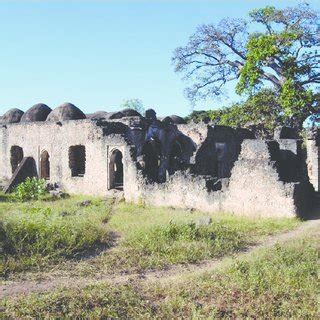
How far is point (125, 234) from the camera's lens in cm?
1064

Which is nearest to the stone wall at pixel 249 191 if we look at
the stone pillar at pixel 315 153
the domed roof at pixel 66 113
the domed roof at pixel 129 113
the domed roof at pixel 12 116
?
the stone pillar at pixel 315 153

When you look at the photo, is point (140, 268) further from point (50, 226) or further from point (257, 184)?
point (257, 184)

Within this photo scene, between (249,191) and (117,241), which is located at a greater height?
(249,191)

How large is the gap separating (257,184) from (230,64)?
1262 centimetres

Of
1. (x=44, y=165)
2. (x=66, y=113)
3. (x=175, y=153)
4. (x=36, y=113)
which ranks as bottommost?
(x=44, y=165)

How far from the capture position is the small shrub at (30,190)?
58.2 ft

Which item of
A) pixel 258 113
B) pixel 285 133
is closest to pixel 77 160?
pixel 258 113

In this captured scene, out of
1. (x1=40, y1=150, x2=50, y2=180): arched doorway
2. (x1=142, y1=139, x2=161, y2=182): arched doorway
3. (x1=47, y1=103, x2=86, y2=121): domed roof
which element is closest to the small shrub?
(x1=40, y1=150, x2=50, y2=180): arched doorway

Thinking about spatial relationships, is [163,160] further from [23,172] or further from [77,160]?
[23,172]

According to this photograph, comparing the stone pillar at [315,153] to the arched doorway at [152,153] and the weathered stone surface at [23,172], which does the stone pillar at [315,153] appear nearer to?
the arched doorway at [152,153]

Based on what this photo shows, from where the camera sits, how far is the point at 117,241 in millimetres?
10070

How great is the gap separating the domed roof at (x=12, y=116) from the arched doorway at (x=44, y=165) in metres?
5.11

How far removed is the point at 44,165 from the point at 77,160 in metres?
2.27

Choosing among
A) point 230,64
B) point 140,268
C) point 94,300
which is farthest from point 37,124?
point 94,300
